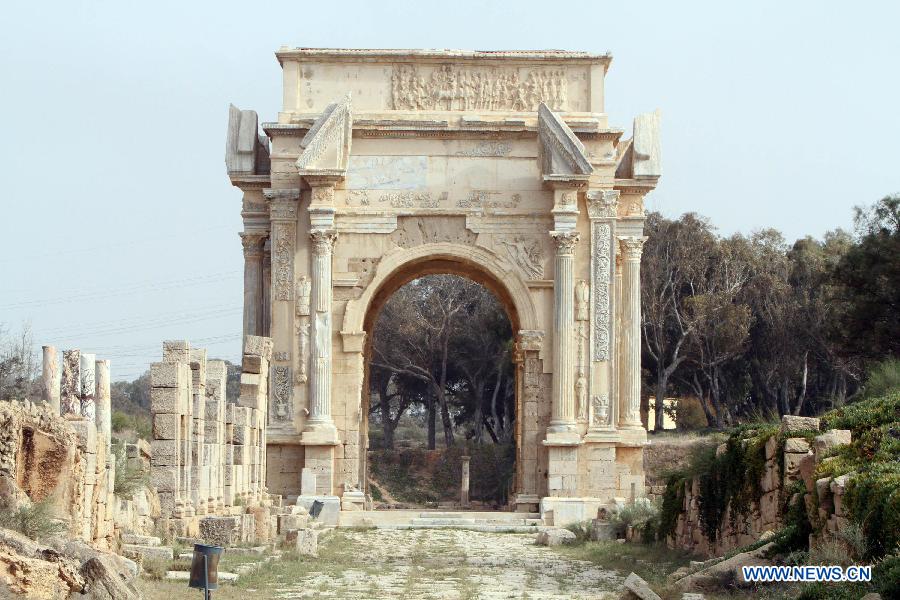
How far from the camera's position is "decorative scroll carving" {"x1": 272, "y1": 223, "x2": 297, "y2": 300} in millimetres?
31484

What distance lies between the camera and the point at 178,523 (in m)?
20.2

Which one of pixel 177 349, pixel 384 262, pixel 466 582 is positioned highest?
pixel 384 262

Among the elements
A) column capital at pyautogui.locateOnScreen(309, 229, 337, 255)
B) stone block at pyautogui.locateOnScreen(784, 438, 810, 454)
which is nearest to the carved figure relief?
column capital at pyautogui.locateOnScreen(309, 229, 337, 255)

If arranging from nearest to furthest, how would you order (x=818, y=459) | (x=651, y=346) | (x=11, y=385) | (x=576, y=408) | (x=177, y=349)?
(x=818, y=459) < (x=177, y=349) < (x=576, y=408) < (x=11, y=385) < (x=651, y=346)

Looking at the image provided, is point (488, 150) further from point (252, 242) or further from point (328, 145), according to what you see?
point (252, 242)

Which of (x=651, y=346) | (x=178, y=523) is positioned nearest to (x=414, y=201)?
(x=178, y=523)

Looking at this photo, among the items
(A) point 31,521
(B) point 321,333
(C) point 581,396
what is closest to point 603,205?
(C) point 581,396

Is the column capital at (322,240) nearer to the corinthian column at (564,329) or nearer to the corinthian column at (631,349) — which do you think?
the corinthian column at (564,329)

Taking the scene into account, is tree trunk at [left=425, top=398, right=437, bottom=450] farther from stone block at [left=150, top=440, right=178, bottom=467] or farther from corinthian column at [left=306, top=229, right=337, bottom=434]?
stone block at [left=150, top=440, right=178, bottom=467]

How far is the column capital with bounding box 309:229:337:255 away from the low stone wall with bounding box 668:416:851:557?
1116 cm

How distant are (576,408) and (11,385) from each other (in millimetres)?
12222

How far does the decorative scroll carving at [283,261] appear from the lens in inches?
1240

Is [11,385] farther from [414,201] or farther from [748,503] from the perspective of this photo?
[748,503]

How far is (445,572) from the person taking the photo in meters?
19.4
